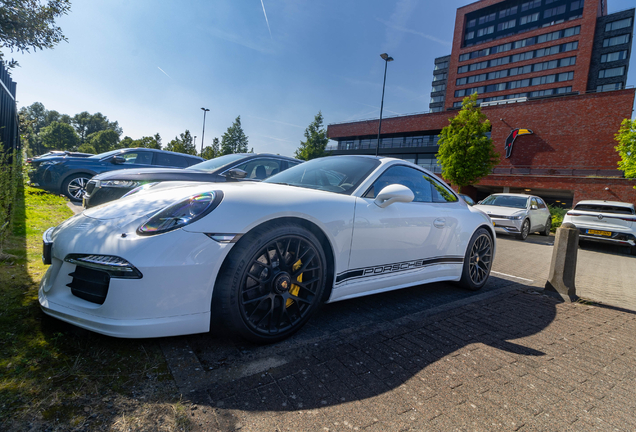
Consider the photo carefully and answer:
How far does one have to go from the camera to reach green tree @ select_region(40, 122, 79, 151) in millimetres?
82000

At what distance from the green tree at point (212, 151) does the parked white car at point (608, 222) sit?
141 ft

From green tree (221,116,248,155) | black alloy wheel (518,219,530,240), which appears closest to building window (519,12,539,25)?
green tree (221,116,248,155)

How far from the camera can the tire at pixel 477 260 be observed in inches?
146

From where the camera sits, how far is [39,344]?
6.05 ft

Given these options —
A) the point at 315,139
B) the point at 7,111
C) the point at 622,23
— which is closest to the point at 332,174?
the point at 7,111

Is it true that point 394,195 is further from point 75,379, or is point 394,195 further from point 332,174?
point 75,379

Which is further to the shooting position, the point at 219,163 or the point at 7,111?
the point at 7,111

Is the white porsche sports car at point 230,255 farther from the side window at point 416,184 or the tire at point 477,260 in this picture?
the tire at point 477,260

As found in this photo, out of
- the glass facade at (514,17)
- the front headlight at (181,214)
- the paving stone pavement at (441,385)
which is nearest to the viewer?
the paving stone pavement at (441,385)

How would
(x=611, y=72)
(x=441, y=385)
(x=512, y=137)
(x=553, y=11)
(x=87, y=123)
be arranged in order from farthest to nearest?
(x=87, y=123)
(x=553, y=11)
(x=611, y=72)
(x=512, y=137)
(x=441, y=385)

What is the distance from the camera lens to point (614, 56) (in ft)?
150

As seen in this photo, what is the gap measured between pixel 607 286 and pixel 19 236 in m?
8.18

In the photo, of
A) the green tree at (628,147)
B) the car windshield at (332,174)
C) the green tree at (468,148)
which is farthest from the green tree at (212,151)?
the car windshield at (332,174)

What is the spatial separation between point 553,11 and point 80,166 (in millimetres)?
64343
